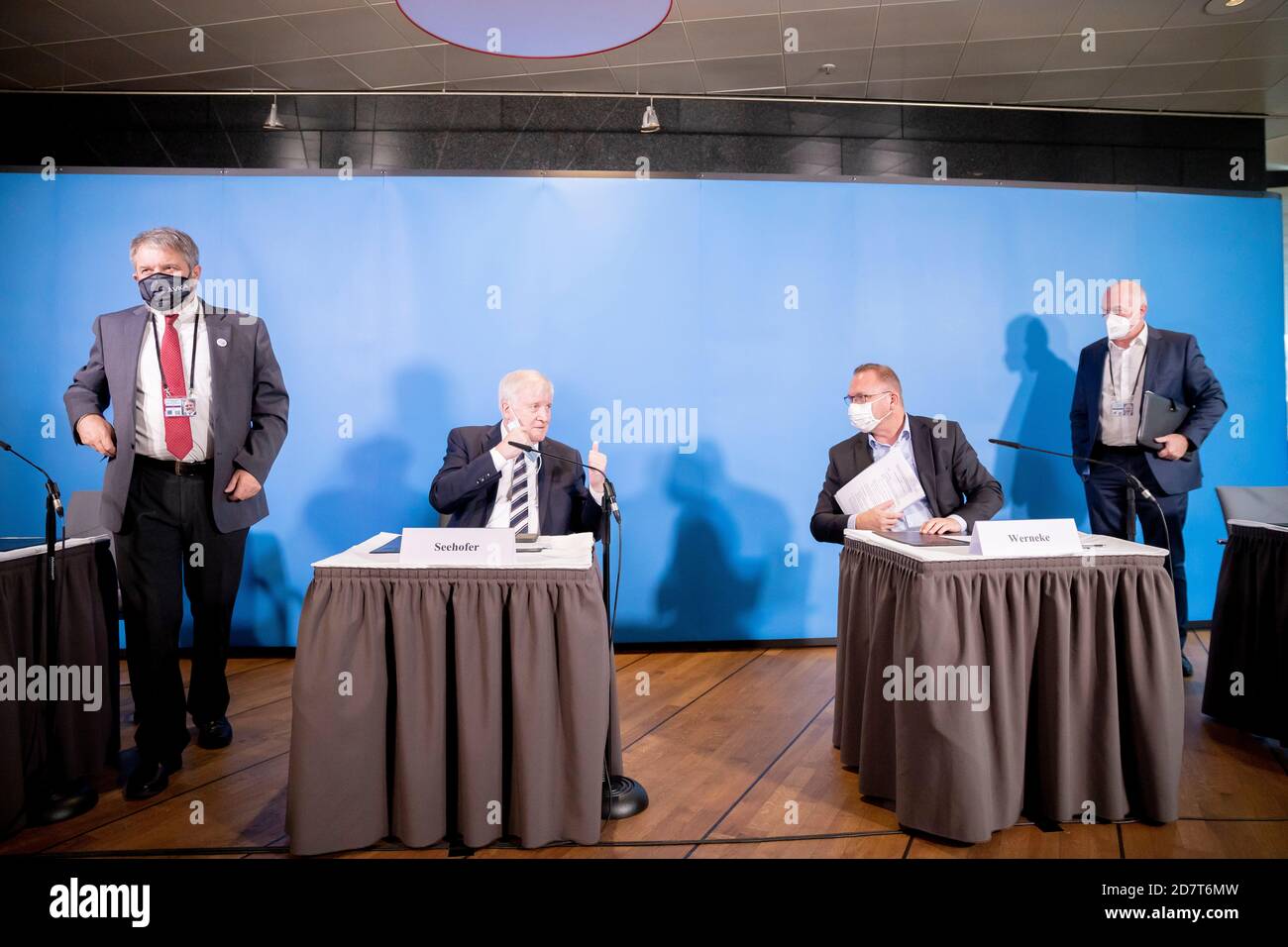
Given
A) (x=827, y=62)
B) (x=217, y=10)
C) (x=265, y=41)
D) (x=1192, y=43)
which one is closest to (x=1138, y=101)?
(x=1192, y=43)

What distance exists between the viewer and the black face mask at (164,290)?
2465 mm

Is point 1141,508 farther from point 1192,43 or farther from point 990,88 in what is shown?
point 990,88

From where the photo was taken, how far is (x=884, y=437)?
2.93m

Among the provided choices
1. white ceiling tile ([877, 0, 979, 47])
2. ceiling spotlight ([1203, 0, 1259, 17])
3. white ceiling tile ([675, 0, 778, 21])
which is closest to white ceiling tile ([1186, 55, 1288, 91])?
ceiling spotlight ([1203, 0, 1259, 17])

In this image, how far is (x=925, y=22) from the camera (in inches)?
158

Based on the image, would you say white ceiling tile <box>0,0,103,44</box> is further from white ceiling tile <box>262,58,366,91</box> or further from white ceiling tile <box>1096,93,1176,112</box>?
white ceiling tile <box>1096,93,1176,112</box>

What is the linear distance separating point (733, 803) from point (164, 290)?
239 centimetres

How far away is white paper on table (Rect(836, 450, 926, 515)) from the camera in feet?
9.11

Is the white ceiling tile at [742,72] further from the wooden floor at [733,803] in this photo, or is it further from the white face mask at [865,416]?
the wooden floor at [733,803]

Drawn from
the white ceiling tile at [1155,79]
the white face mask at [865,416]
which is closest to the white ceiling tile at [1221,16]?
the white ceiling tile at [1155,79]

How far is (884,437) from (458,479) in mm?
1596

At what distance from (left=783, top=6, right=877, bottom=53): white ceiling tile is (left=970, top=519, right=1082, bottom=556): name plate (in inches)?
117
